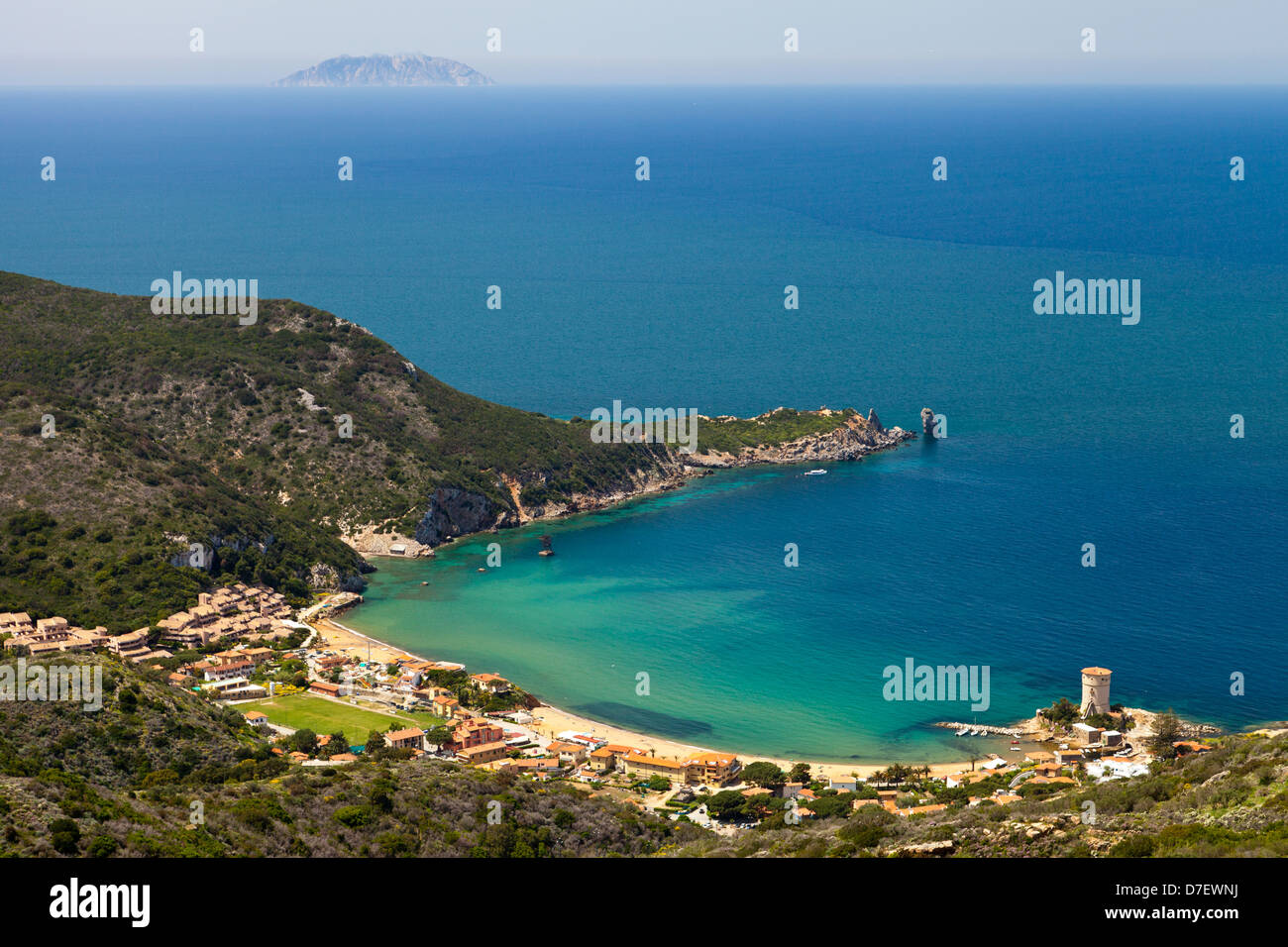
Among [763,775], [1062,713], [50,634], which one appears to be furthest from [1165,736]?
[50,634]

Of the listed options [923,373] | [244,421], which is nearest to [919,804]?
[244,421]

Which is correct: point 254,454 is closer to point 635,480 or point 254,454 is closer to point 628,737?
point 635,480

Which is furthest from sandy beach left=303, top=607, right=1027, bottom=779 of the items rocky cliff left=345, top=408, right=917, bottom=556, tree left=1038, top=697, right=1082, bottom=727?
rocky cliff left=345, top=408, right=917, bottom=556

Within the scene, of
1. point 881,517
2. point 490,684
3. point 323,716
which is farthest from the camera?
point 881,517

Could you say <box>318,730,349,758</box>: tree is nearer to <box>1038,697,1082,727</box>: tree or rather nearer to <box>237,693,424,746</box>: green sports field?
<box>237,693,424,746</box>: green sports field

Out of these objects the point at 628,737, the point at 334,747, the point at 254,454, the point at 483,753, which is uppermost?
the point at 254,454

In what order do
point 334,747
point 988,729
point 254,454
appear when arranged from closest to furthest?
1. point 334,747
2. point 988,729
3. point 254,454

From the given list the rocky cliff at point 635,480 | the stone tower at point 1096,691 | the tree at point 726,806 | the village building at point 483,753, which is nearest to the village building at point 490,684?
the village building at point 483,753

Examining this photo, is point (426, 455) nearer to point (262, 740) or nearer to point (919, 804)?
point (262, 740)
